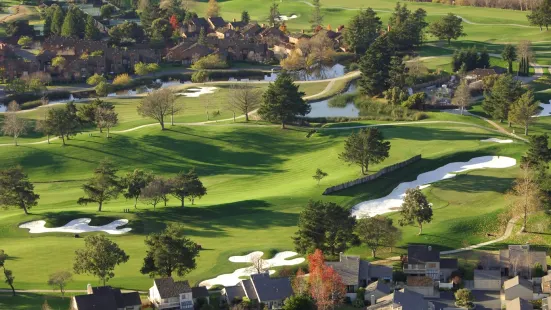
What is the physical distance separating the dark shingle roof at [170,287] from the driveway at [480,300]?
1685 centimetres

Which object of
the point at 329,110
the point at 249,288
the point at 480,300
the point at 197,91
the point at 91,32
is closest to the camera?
the point at 249,288

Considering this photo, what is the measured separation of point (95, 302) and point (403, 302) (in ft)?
65.4

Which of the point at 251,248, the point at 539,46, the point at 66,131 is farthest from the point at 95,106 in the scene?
the point at 539,46

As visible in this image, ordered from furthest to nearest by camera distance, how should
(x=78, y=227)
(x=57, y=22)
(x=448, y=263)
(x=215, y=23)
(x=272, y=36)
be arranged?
(x=215, y=23), (x=57, y=22), (x=272, y=36), (x=78, y=227), (x=448, y=263)

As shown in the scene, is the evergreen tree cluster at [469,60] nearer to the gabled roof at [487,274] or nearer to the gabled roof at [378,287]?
the gabled roof at [487,274]

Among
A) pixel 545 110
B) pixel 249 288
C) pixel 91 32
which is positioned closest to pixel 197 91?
pixel 91 32

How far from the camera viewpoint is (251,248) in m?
75.9

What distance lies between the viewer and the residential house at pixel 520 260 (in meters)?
70.0

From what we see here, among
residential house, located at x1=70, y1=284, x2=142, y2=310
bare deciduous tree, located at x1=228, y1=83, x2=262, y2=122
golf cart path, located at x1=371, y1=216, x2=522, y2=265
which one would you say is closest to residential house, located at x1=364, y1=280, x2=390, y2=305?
golf cart path, located at x1=371, y1=216, x2=522, y2=265

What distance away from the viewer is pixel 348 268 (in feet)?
227

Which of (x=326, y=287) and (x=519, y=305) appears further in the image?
(x=326, y=287)

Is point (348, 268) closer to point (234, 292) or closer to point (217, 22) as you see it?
point (234, 292)

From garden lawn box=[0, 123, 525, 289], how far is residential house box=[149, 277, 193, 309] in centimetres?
387

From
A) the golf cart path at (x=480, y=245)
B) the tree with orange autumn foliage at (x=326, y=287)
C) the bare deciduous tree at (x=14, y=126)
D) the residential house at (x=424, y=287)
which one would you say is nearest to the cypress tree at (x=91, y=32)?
the bare deciduous tree at (x=14, y=126)
